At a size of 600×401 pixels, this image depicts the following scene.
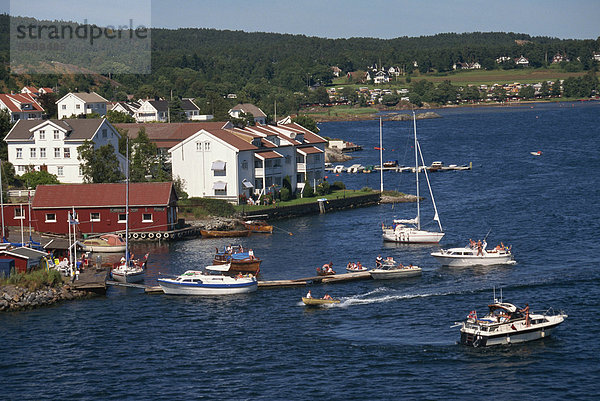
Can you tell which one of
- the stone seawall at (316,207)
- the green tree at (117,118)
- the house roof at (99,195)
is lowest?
the stone seawall at (316,207)

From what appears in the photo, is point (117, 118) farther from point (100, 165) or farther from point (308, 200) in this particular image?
point (308, 200)

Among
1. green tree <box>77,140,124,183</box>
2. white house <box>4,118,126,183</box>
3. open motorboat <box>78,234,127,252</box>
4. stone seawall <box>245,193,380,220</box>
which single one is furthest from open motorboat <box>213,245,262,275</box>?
white house <box>4,118,126,183</box>

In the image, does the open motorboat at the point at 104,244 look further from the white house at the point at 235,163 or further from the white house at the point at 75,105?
the white house at the point at 75,105

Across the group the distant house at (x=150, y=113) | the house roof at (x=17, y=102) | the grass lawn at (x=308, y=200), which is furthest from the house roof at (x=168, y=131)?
the distant house at (x=150, y=113)

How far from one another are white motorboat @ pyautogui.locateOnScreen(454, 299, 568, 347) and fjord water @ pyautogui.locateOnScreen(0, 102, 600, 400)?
0.58 metres

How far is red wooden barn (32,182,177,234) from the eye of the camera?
87.7 metres

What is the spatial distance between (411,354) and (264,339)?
925 centimetres

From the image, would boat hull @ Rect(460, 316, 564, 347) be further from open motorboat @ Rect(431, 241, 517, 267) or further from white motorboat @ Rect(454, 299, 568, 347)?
open motorboat @ Rect(431, 241, 517, 267)

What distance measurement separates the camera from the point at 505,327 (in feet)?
172

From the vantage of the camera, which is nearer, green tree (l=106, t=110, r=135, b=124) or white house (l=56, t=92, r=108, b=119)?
green tree (l=106, t=110, r=135, b=124)

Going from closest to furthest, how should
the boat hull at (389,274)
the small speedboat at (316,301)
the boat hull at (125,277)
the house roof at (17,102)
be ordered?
the small speedboat at (316,301), the boat hull at (389,274), the boat hull at (125,277), the house roof at (17,102)

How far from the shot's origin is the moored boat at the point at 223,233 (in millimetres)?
89500

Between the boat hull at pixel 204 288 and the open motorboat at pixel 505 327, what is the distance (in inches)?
714

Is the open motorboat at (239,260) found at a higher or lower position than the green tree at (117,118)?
lower
